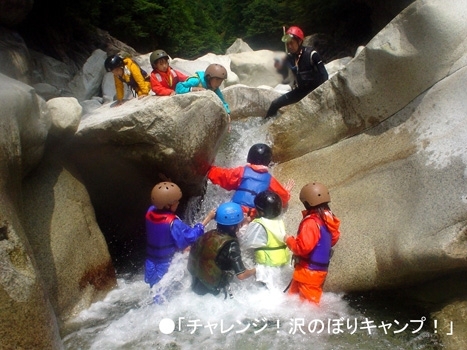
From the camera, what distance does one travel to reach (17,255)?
3.43m

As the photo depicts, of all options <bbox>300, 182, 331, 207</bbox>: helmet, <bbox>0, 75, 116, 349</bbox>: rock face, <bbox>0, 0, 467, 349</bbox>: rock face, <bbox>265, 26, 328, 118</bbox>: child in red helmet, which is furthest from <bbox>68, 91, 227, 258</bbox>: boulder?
<bbox>265, 26, 328, 118</bbox>: child in red helmet

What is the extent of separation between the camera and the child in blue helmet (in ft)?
14.8

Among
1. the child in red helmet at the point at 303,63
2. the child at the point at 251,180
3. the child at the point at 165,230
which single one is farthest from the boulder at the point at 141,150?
the child in red helmet at the point at 303,63

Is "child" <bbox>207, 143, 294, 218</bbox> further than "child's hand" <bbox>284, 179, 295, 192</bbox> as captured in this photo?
No

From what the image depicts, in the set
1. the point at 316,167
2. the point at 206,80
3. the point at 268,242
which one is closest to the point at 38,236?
the point at 268,242

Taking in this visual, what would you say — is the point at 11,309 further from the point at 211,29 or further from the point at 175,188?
the point at 211,29

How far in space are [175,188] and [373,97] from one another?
2.61m

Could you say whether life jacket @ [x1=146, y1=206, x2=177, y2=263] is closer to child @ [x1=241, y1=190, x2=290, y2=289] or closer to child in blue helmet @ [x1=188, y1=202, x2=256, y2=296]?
child in blue helmet @ [x1=188, y1=202, x2=256, y2=296]

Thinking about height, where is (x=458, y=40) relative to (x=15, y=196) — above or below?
above

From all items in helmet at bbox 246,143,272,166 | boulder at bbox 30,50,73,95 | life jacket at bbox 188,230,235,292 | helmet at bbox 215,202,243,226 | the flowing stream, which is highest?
boulder at bbox 30,50,73,95

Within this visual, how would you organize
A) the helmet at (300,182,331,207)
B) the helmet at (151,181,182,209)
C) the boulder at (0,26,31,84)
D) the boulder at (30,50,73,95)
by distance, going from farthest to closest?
the boulder at (30,50,73,95)
the boulder at (0,26,31,84)
the helmet at (151,181,182,209)
the helmet at (300,182,331,207)

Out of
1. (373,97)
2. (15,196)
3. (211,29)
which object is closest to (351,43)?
(211,29)

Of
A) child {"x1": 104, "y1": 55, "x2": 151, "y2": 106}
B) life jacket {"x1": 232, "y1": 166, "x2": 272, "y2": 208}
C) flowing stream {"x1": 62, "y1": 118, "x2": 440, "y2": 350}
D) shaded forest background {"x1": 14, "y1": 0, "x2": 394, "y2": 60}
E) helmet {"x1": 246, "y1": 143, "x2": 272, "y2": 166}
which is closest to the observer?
flowing stream {"x1": 62, "y1": 118, "x2": 440, "y2": 350}

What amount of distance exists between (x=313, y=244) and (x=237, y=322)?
1.03m
